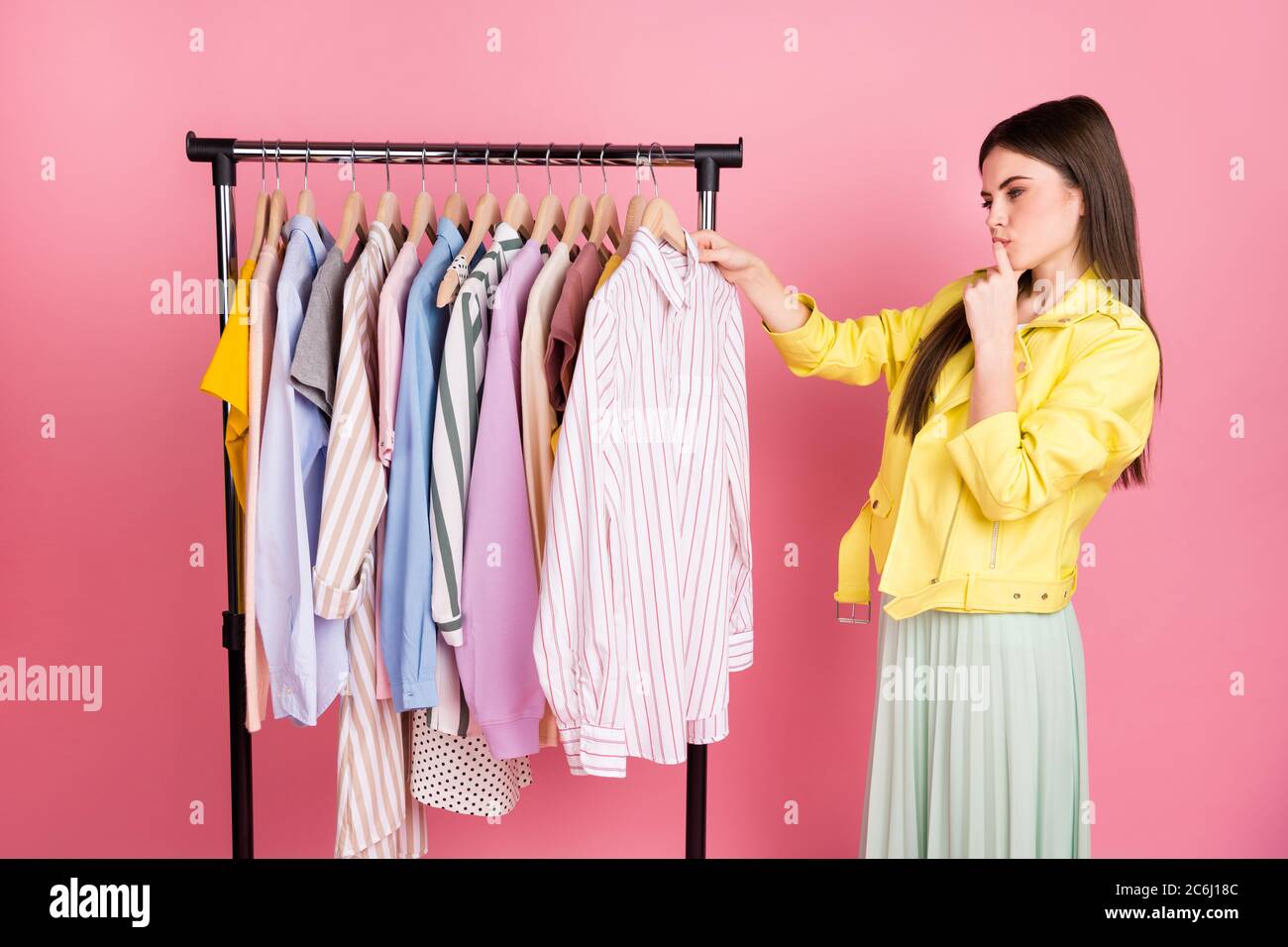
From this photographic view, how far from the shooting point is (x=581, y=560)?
1761 mm

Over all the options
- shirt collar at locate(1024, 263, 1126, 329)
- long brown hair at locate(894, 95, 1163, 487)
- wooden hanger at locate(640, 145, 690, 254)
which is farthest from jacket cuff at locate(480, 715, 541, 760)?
long brown hair at locate(894, 95, 1163, 487)

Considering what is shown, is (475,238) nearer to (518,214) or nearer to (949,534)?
(518,214)

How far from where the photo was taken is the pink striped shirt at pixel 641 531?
175cm

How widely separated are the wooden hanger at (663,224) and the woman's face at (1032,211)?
0.57 metres

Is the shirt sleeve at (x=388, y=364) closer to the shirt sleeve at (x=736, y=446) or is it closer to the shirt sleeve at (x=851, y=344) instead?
the shirt sleeve at (x=736, y=446)

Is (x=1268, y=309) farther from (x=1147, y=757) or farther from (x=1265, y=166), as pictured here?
(x=1147, y=757)

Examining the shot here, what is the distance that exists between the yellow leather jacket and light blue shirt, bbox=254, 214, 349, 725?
3.40ft

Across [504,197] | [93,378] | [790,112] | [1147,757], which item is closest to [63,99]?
[93,378]

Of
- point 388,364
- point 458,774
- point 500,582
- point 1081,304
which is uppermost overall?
point 1081,304

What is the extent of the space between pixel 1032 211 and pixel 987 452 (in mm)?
481

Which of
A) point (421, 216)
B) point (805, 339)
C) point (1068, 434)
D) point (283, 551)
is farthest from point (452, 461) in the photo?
point (1068, 434)

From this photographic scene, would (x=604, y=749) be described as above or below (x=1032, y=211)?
below

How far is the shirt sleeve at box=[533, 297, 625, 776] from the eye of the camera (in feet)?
5.70

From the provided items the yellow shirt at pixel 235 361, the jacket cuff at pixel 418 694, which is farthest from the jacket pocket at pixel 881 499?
the yellow shirt at pixel 235 361
